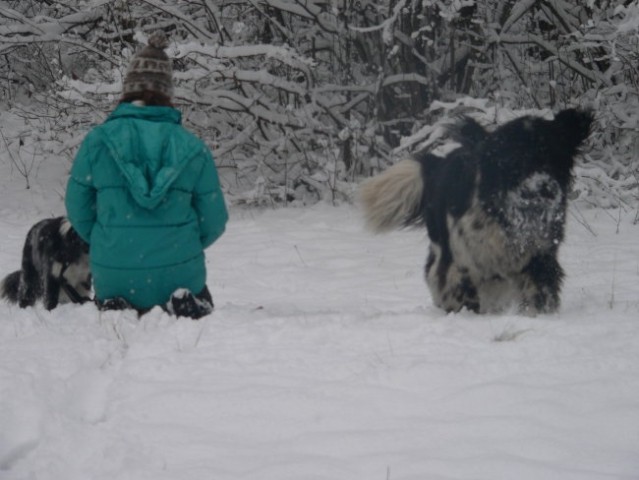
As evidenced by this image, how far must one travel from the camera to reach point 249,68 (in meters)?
9.42

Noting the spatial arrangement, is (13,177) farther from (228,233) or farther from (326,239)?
(326,239)

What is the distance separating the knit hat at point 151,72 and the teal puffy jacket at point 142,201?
127mm

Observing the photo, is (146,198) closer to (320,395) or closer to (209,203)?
(209,203)

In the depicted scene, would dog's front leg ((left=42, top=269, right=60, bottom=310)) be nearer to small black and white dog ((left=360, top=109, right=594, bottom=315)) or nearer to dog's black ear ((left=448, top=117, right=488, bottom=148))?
small black and white dog ((left=360, top=109, right=594, bottom=315))

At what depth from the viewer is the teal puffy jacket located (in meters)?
3.71

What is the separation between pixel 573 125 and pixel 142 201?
88.6 inches

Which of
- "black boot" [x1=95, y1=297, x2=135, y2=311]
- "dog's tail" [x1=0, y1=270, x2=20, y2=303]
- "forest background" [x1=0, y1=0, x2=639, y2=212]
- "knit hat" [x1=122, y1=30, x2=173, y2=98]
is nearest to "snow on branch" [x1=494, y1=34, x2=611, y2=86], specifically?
"forest background" [x1=0, y1=0, x2=639, y2=212]

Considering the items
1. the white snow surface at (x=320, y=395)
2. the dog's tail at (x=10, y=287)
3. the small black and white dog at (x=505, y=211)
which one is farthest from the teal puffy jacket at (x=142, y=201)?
the dog's tail at (x=10, y=287)

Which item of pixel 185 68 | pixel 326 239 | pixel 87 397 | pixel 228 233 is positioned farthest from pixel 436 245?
pixel 185 68

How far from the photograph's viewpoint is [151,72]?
3908 millimetres

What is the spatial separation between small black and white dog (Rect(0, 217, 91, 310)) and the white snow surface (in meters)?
0.64

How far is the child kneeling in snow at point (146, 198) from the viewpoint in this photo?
3727 mm

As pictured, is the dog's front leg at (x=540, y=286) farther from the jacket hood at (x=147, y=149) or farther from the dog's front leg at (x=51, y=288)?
the dog's front leg at (x=51, y=288)

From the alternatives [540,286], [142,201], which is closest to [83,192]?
[142,201]
